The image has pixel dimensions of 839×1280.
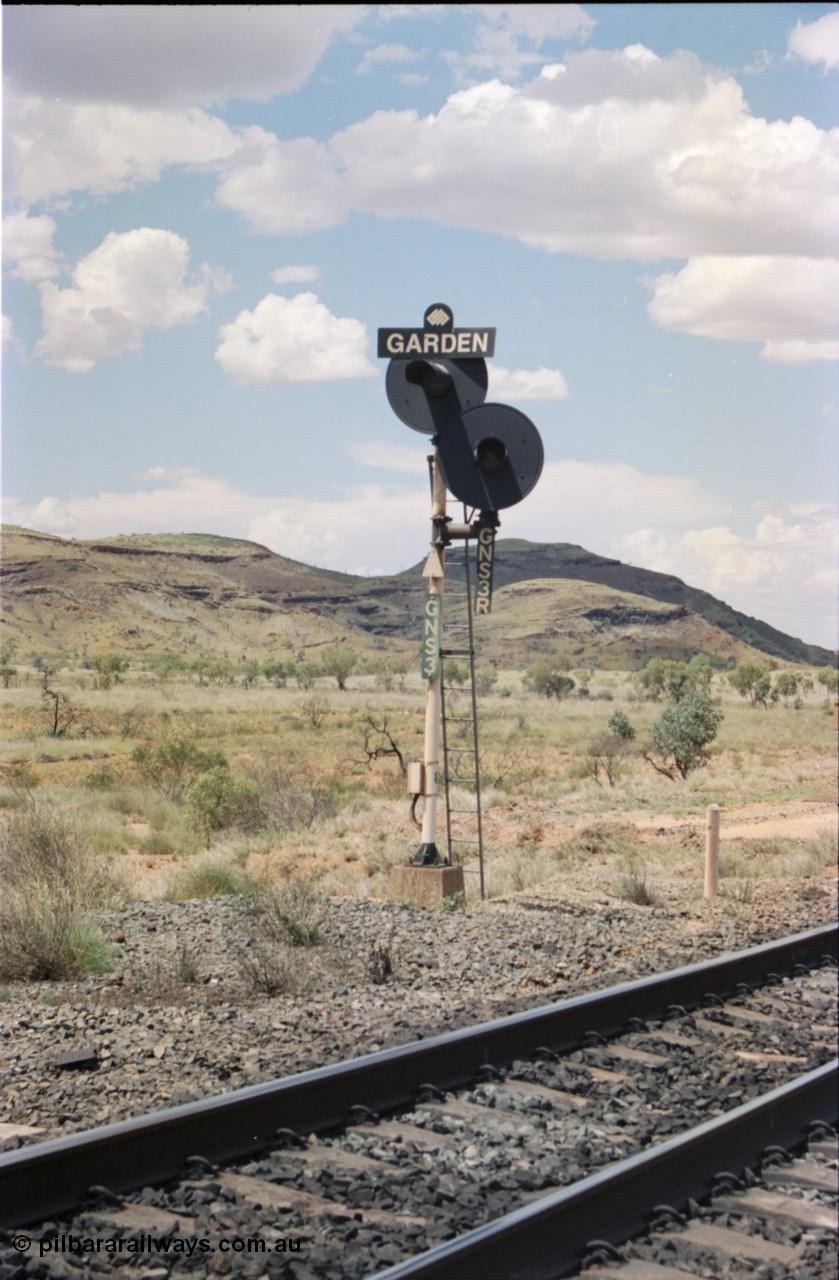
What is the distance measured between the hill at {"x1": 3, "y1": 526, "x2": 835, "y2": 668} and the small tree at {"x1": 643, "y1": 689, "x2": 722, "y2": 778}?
41.6m

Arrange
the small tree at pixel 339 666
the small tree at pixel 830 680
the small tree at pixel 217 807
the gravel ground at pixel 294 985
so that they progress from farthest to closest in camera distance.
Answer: the small tree at pixel 830 680 → the small tree at pixel 339 666 → the small tree at pixel 217 807 → the gravel ground at pixel 294 985

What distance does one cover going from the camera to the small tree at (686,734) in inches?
1446

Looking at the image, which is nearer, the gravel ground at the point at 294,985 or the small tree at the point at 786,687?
the gravel ground at the point at 294,985

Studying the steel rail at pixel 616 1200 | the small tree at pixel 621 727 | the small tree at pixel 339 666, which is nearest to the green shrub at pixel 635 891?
the steel rail at pixel 616 1200

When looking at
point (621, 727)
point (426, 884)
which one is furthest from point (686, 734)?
point (426, 884)

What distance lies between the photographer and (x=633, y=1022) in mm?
9125

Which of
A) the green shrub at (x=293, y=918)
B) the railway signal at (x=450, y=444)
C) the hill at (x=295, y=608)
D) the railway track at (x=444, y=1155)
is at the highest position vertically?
the hill at (x=295, y=608)

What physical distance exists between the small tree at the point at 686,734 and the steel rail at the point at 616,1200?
2936 centimetres

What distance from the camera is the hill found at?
8225 centimetres

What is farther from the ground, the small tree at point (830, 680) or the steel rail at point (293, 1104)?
the small tree at point (830, 680)

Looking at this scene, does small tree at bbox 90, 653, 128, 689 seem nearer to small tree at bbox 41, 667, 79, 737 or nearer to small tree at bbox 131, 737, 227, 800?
small tree at bbox 41, 667, 79, 737

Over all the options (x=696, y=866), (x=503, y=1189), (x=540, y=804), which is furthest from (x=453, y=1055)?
(x=540, y=804)

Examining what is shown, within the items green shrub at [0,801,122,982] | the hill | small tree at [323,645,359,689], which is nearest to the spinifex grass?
small tree at [323,645,359,689]

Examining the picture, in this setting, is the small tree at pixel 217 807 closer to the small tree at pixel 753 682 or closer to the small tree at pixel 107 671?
the small tree at pixel 107 671
